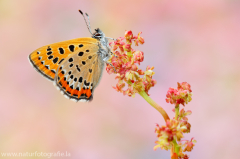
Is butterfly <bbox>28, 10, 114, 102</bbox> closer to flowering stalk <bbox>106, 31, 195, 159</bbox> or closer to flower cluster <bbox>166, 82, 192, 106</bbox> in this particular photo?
flowering stalk <bbox>106, 31, 195, 159</bbox>

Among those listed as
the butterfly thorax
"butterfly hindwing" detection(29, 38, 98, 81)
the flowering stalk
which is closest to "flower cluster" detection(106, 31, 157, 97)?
the flowering stalk

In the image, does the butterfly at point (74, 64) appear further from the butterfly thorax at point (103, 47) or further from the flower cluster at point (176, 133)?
the flower cluster at point (176, 133)

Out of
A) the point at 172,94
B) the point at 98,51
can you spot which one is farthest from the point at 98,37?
the point at 172,94

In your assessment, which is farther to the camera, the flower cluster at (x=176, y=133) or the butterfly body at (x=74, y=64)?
the butterfly body at (x=74, y=64)

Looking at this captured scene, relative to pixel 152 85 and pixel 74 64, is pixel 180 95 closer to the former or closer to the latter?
pixel 152 85

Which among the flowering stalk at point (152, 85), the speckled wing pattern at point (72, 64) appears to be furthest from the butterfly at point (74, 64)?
the flowering stalk at point (152, 85)

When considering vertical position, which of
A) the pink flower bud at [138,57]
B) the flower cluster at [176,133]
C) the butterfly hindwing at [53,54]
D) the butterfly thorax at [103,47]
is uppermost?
the butterfly thorax at [103,47]

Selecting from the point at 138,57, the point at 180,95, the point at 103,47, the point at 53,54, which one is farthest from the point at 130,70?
the point at 53,54

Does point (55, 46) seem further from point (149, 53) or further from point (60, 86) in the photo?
point (149, 53)
